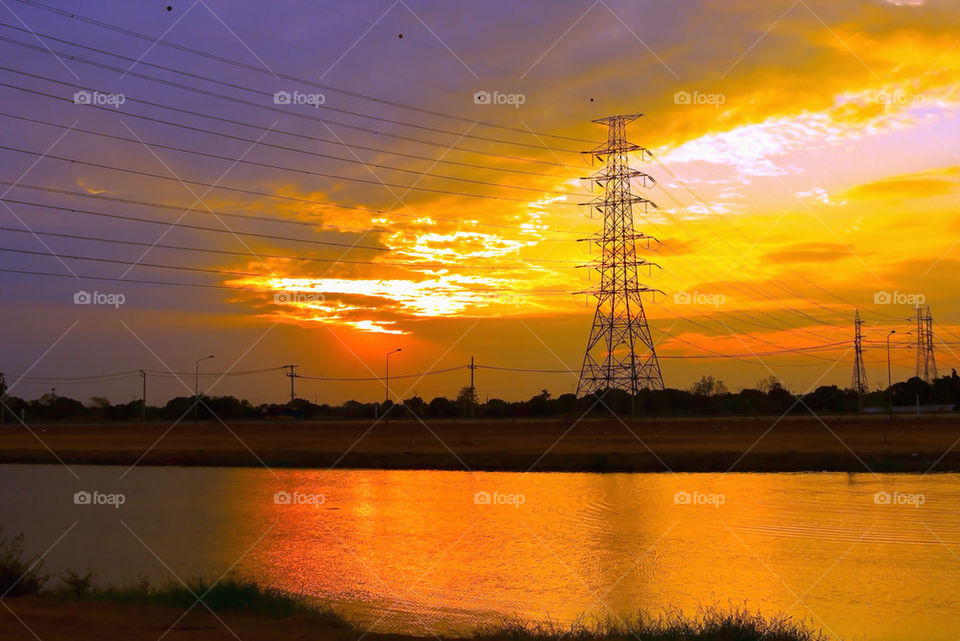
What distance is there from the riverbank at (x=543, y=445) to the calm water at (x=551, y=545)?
25.3 ft

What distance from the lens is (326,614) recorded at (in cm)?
1574

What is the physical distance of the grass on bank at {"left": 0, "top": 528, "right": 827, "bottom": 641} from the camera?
1395 cm

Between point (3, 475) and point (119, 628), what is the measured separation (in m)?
44.6

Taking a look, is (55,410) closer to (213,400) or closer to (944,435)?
(213,400)

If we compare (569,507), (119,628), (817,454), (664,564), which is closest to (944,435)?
(817,454)

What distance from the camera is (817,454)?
52219 millimetres
